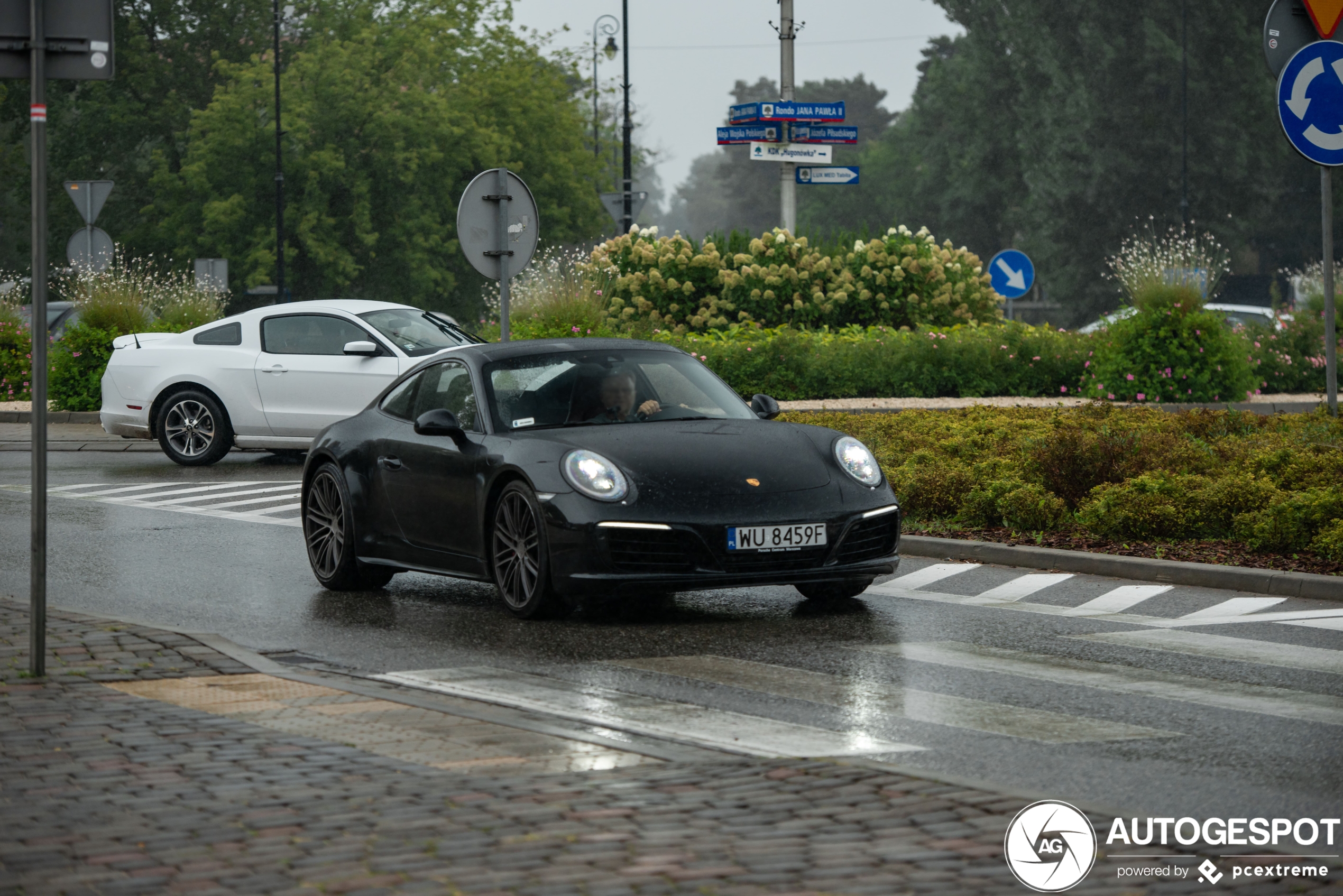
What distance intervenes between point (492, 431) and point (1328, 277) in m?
6.37

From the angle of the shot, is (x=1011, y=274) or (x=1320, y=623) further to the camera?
(x=1011, y=274)

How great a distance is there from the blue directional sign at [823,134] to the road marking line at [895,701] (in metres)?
27.4

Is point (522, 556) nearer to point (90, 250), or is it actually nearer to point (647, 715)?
point (647, 715)

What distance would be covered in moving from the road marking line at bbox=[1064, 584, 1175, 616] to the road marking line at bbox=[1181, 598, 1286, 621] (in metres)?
0.38

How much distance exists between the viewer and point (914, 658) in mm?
8141

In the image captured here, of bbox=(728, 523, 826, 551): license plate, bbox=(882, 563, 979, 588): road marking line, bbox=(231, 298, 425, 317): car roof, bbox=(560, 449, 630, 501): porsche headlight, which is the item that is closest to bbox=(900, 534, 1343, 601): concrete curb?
bbox=(882, 563, 979, 588): road marking line

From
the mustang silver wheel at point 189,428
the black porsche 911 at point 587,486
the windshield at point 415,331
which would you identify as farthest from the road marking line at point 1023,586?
the mustang silver wheel at point 189,428

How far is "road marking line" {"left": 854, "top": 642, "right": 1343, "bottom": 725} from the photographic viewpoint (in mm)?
6926

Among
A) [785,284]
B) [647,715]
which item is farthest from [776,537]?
[785,284]

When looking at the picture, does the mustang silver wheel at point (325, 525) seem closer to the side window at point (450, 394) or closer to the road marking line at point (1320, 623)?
the side window at point (450, 394)

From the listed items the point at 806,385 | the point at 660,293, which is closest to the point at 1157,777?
the point at 806,385

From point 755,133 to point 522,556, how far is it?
26027 mm

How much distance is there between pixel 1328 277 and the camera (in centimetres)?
1294

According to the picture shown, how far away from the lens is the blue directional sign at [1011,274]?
1035 inches
